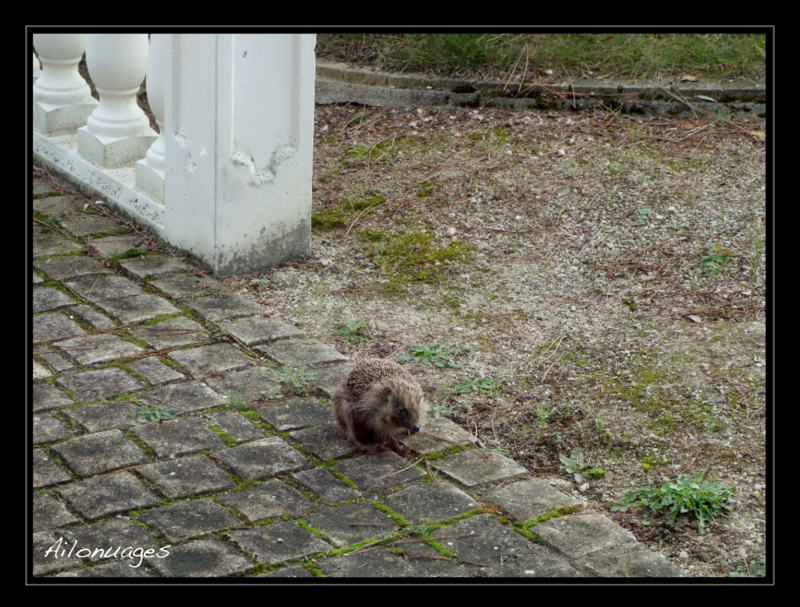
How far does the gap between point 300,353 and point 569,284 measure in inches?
77.0

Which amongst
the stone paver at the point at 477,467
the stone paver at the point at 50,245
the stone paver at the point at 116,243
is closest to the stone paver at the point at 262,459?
the stone paver at the point at 477,467

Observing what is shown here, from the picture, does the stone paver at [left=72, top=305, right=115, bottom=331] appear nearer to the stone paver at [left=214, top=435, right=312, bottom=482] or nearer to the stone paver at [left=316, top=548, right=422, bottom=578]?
the stone paver at [left=214, top=435, right=312, bottom=482]

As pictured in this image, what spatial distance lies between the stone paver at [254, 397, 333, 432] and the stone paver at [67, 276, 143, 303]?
1.61 m

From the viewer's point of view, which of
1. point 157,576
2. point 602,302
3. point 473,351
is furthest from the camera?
point 602,302

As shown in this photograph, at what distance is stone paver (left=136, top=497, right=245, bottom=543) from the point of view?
3.55m

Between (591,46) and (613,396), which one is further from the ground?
(591,46)

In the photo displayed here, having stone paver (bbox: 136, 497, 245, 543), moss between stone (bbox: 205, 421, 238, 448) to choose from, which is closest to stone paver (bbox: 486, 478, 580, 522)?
stone paver (bbox: 136, 497, 245, 543)

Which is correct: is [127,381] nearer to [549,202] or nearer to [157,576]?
[157,576]

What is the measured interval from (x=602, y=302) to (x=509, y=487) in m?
2.14

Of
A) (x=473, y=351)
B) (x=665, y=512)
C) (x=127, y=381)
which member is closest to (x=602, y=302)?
(x=473, y=351)

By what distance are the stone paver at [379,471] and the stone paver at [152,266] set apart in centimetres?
240

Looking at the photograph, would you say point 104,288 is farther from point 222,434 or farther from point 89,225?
point 222,434
